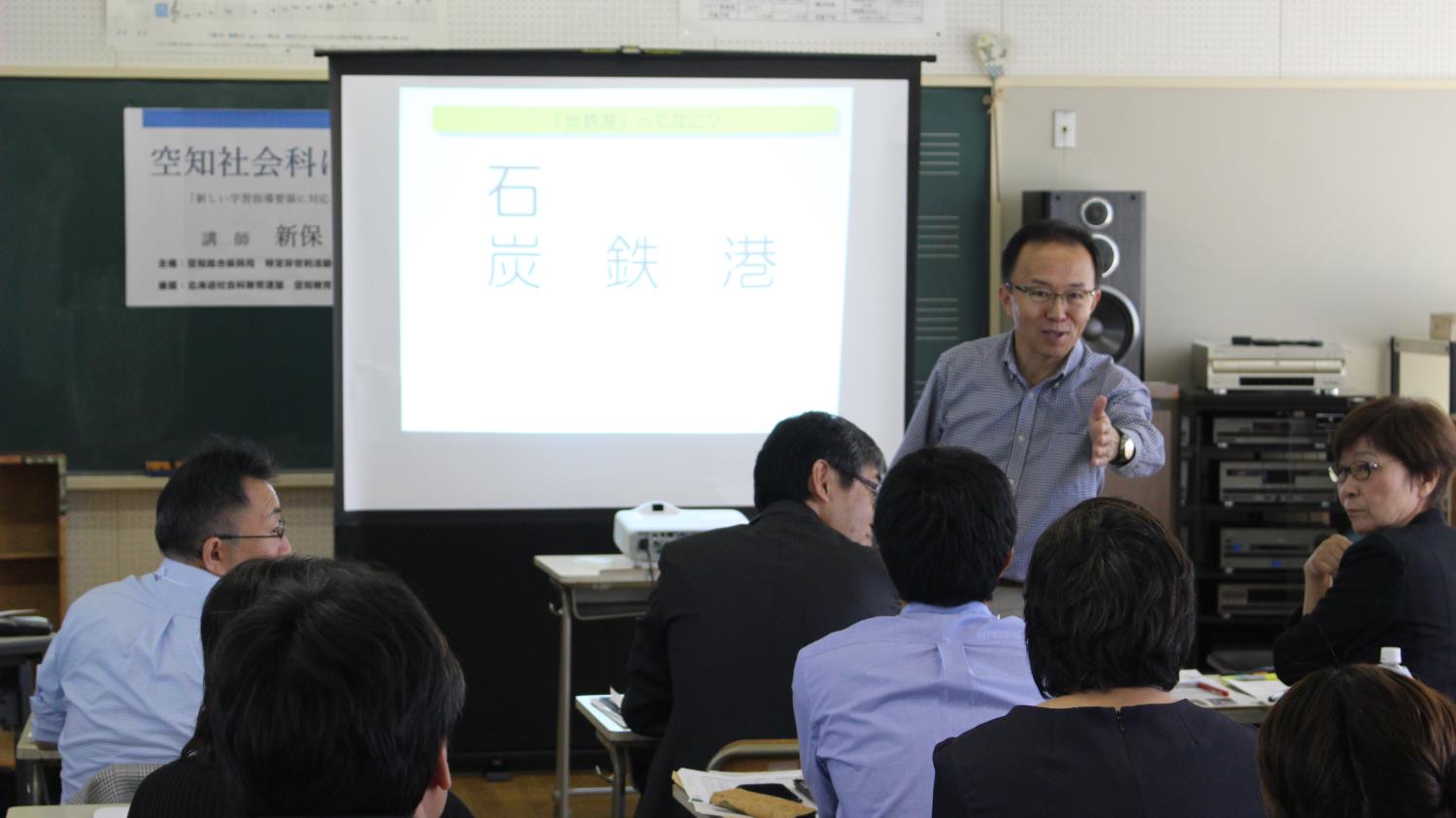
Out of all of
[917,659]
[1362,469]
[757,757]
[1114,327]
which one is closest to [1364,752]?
[917,659]

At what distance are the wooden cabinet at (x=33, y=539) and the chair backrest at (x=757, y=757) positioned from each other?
3.54 meters

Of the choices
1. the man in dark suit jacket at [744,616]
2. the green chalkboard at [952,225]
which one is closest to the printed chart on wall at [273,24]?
the green chalkboard at [952,225]

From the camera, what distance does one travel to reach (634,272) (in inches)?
186

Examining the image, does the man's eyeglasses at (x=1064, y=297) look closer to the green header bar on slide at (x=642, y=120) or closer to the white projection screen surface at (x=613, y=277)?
the white projection screen surface at (x=613, y=277)

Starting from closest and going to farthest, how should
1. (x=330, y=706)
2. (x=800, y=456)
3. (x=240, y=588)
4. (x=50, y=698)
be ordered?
(x=330, y=706) → (x=240, y=588) → (x=50, y=698) → (x=800, y=456)

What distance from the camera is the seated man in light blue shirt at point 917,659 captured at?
1.83 m

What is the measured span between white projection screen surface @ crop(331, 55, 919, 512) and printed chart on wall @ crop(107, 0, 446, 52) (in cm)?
74

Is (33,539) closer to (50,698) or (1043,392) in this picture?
(50,698)

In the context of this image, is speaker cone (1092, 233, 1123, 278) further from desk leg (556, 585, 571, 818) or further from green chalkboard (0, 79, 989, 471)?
Answer: desk leg (556, 585, 571, 818)

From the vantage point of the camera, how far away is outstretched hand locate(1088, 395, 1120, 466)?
293cm

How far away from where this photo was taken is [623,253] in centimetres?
472

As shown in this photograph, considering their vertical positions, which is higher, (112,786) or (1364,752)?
(1364,752)

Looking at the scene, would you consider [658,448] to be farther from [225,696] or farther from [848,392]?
[225,696]

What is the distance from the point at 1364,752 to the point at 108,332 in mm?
4871
